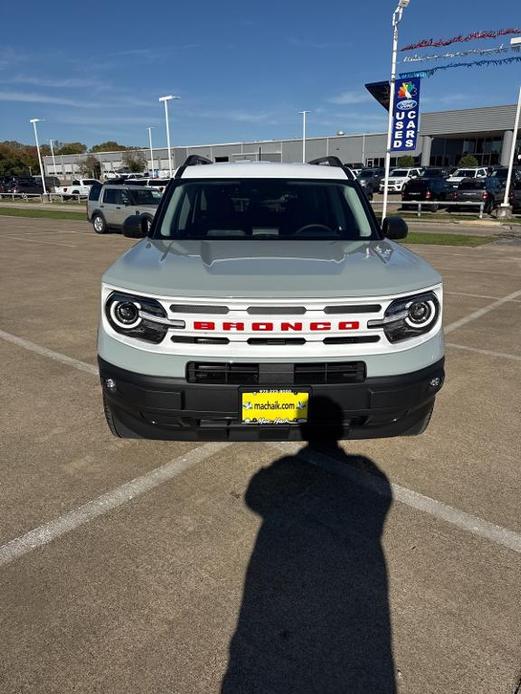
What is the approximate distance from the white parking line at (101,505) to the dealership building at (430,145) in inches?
1953


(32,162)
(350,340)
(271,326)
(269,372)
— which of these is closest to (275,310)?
(271,326)

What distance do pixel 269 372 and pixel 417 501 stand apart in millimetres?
1151

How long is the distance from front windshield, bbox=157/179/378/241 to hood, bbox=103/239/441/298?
38cm

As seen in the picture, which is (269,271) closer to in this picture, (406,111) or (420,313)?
(420,313)

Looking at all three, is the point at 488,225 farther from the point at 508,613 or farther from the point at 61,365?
the point at 508,613

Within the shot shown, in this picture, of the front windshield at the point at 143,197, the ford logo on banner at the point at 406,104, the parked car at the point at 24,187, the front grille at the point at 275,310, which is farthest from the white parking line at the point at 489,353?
the parked car at the point at 24,187

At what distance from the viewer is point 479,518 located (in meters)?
2.72

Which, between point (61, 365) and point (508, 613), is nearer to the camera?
point (508, 613)

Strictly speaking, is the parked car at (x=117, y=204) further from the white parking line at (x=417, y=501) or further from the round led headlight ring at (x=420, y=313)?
the round led headlight ring at (x=420, y=313)

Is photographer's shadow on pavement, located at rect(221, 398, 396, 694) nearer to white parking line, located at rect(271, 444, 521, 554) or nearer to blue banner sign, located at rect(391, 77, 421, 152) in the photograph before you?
white parking line, located at rect(271, 444, 521, 554)

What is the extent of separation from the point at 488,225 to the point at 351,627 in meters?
20.4

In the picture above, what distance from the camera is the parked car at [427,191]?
2506cm

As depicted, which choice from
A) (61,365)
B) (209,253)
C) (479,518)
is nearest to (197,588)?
(479,518)

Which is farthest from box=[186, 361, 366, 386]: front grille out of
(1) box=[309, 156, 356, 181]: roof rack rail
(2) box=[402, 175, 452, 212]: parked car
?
(2) box=[402, 175, 452, 212]: parked car
